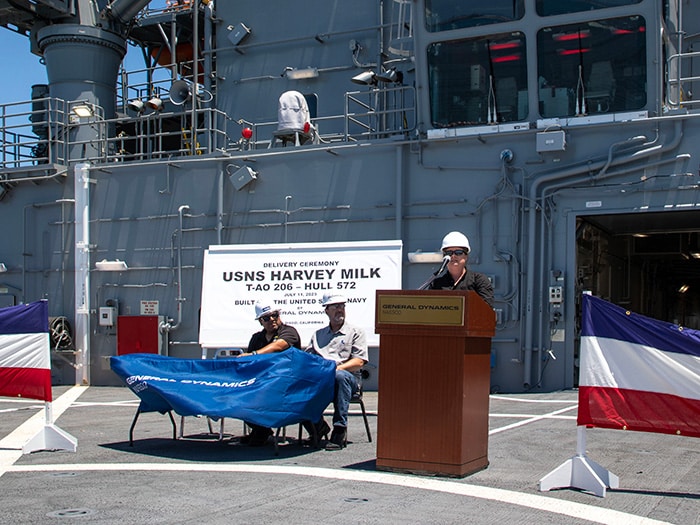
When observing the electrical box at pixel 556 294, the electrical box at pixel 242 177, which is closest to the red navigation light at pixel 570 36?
the electrical box at pixel 556 294

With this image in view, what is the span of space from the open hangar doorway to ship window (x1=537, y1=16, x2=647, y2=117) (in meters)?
1.84

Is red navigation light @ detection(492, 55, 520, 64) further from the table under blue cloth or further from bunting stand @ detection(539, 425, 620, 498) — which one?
bunting stand @ detection(539, 425, 620, 498)

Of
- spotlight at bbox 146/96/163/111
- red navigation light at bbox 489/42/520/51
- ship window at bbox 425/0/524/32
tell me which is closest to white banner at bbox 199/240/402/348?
red navigation light at bbox 489/42/520/51

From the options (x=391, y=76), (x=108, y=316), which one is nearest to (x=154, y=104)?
(x=108, y=316)

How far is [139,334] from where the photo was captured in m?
17.2

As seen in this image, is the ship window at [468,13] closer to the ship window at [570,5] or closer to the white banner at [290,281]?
the ship window at [570,5]

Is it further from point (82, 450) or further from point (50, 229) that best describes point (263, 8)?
point (82, 450)

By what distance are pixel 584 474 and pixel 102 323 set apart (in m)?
13.1

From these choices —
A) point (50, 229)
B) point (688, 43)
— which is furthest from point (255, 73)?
point (688, 43)

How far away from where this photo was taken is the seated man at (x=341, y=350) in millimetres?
8469

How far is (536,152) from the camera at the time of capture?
573 inches

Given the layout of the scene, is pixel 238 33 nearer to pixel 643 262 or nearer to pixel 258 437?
pixel 643 262

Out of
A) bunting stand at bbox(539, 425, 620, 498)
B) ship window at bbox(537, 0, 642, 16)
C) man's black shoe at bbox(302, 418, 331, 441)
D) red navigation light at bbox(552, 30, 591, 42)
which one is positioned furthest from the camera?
red navigation light at bbox(552, 30, 591, 42)

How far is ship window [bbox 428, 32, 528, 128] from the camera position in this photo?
1446cm
